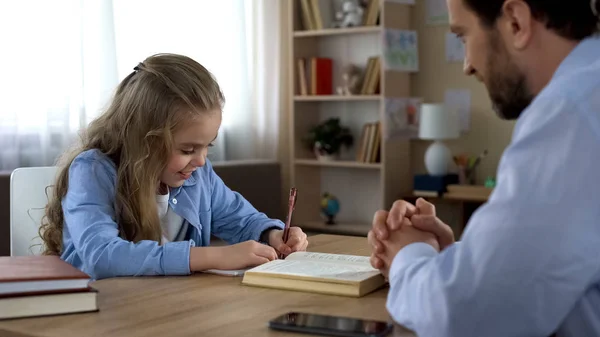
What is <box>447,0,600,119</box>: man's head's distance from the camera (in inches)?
39.9

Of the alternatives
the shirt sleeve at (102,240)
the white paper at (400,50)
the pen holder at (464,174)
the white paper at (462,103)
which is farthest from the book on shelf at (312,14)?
the shirt sleeve at (102,240)

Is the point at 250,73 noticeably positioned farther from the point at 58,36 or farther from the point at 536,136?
the point at 536,136

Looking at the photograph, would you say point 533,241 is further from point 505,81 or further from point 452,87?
point 452,87

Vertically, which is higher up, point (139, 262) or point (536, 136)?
point (536, 136)

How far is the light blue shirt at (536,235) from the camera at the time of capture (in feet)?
2.91

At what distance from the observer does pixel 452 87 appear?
4996mm

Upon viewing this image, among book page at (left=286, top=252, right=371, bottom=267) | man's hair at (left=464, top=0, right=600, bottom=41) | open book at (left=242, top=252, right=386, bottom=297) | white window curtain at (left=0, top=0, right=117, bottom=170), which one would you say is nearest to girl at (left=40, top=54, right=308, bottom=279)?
book page at (left=286, top=252, right=371, bottom=267)

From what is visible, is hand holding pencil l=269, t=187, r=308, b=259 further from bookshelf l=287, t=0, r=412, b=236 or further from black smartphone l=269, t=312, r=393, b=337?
bookshelf l=287, t=0, r=412, b=236

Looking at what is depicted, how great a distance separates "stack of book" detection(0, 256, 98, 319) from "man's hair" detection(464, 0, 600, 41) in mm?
750

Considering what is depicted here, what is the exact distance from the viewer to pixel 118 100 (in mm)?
2000

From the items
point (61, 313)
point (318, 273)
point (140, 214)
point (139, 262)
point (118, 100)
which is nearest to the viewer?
point (61, 313)

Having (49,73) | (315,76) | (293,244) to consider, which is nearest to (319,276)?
(293,244)

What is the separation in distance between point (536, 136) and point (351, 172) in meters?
4.48

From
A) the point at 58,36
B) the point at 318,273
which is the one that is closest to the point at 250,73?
the point at 58,36
